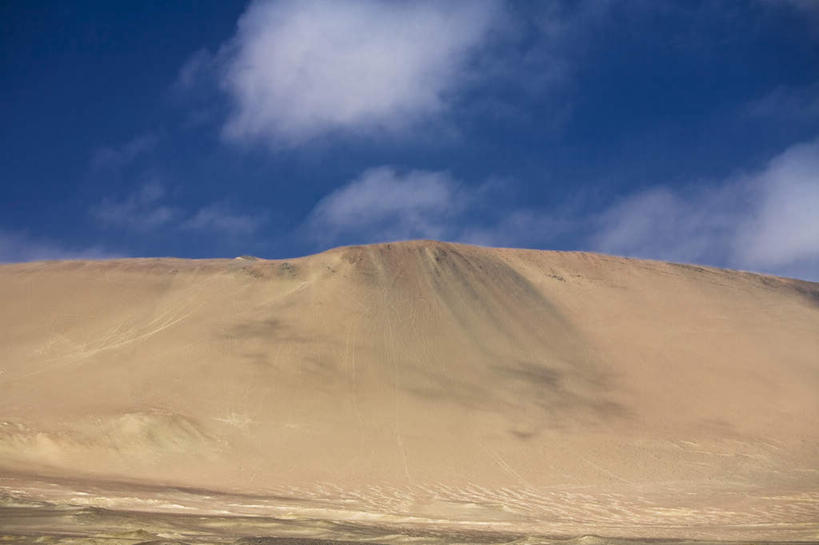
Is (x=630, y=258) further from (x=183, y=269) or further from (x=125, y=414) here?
(x=125, y=414)

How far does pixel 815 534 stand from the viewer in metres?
9.89

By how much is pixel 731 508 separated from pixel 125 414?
15.9 metres

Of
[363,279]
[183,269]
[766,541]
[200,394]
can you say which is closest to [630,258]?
[363,279]

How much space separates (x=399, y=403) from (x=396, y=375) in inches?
80.8

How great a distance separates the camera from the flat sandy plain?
38.9 feet

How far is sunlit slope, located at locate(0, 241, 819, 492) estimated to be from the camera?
1894cm

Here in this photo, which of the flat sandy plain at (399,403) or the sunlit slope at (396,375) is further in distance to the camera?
the sunlit slope at (396,375)

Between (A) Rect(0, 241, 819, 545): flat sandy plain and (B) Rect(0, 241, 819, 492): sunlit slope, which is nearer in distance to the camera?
(A) Rect(0, 241, 819, 545): flat sandy plain

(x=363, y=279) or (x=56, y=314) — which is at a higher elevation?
(x=363, y=279)

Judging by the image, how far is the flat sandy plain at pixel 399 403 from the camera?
38.9ft

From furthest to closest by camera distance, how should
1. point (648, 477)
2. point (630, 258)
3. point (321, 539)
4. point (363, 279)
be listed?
point (630, 258) → point (363, 279) → point (648, 477) → point (321, 539)

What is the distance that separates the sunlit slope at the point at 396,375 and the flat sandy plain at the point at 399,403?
11 centimetres

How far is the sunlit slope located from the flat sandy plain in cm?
11

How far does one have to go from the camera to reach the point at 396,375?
25.6 m
